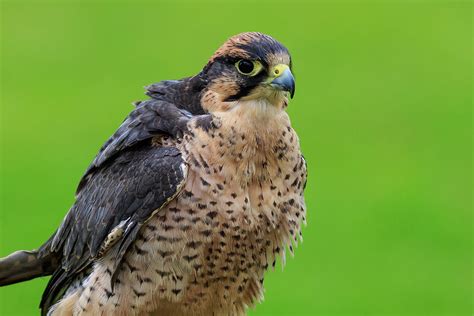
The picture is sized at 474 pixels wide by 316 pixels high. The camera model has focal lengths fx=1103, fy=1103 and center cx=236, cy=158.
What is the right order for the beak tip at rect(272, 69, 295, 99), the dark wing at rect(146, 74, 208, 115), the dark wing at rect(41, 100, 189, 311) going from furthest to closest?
the dark wing at rect(146, 74, 208, 115)
the dark wing at rect(41, 100, 189, 311)
the beak tip at rect(272, 69, 295, 99)

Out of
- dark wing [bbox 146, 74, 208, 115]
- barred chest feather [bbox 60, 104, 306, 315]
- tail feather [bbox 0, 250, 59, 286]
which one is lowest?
tail feather [bbox 0, 250, 59, 286]

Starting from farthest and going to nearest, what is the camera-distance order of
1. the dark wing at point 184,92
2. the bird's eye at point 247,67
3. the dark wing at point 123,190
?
the dark wing at point 184,92 → the dark wing at point 123,190 → the bird's eye at point 247,67

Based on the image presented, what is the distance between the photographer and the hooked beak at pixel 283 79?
556 cm

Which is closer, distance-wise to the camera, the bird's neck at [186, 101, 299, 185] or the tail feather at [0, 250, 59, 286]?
the tail feather at [0, 250, 59, 286]

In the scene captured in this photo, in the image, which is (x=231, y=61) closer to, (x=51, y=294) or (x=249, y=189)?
(x=249, y=189)

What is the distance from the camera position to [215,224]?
5781 mm

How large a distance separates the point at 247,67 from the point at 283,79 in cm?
26

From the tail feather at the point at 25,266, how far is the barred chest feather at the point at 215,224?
0.98 ft

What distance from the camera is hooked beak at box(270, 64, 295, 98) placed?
556 centimetres

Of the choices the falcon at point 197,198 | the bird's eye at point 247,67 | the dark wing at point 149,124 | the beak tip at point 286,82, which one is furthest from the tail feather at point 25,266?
the beak tip at point 286,82

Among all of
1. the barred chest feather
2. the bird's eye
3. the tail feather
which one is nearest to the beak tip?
the bird's eye

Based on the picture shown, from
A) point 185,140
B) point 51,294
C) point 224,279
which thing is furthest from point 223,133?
point 51,294

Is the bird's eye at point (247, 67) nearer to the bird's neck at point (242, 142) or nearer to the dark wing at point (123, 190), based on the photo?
the bird's neck at point (242, 142)

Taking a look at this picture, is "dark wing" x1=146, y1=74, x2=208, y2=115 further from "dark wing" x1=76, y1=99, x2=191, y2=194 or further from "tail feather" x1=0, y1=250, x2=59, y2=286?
"tail feather" x1=0, y1=250, x2=59, y2=286
